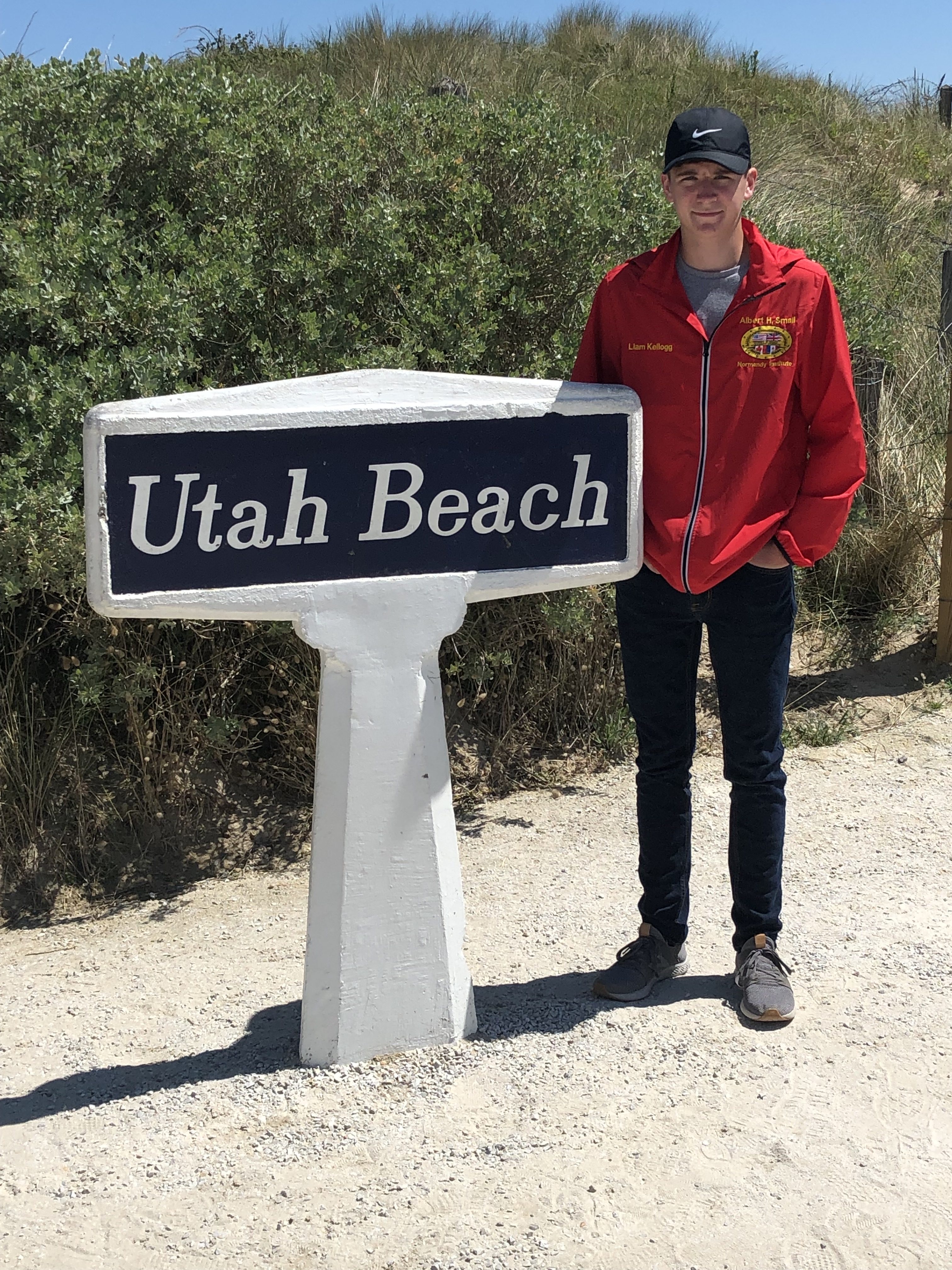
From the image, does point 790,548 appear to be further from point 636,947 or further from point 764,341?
point 636,947

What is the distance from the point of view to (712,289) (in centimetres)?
293

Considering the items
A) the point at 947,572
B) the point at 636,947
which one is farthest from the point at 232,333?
the point at 947,572

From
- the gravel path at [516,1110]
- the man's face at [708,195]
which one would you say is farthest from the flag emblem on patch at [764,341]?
the gravel path at [516,1110]

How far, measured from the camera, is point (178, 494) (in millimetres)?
2574

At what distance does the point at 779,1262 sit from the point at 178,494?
75.6 inches

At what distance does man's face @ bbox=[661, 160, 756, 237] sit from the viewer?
282 cm

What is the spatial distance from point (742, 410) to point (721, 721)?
80 centimetres

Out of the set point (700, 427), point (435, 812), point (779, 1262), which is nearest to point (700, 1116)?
point (779, 1262)

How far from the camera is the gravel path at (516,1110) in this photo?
7.88 ft

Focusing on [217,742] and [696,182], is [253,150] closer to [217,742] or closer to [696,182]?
[217,742]

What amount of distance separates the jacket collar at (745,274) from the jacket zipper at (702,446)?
0.02 meters

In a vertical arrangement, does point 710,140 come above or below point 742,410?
above

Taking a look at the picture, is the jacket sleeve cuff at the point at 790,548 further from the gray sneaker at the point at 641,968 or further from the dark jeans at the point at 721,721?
the gray sneaker at the point at 641,968

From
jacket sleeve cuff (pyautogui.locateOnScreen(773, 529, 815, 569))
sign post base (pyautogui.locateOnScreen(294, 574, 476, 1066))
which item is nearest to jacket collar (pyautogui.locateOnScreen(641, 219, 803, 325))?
jacket sleeve cuff (pyautogui.locateOnScreen(773, 529, 815, 569))
